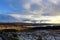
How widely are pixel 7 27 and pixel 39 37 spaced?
1.47 ft

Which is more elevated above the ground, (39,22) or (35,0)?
(35,0)

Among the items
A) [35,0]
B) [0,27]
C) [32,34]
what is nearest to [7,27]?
[0,27]

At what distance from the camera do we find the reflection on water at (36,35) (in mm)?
2623

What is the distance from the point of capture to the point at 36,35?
2672mm

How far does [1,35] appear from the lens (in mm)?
2691

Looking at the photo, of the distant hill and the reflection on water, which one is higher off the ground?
the distant hill

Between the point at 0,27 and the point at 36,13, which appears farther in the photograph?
the point at 36,13

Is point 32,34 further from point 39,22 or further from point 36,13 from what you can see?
point 36,13

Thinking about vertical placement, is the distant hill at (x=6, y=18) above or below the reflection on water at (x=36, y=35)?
above

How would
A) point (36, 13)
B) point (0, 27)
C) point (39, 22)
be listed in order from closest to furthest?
point (0, 27) → point (39, 22) → point (36, 13)

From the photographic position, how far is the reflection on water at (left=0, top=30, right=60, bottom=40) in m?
2.62

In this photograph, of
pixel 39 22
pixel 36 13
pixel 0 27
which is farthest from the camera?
pixel 36 13

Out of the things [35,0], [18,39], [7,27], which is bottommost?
[18,39]

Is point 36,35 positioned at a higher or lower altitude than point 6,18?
lower
